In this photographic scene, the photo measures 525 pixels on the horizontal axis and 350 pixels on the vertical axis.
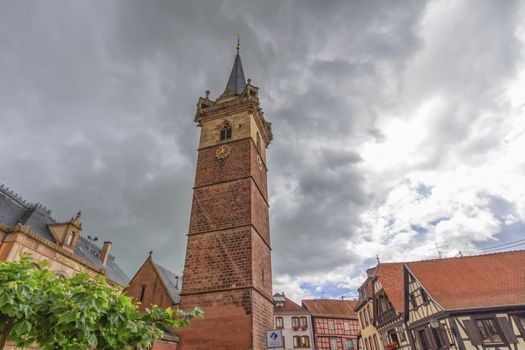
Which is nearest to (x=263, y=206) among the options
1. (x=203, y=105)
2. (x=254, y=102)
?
(x=254, y=102)

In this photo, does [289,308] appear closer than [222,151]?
No

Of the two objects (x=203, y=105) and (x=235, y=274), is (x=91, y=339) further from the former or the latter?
(x=203, y=105)

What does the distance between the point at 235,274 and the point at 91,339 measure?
10.7 meters

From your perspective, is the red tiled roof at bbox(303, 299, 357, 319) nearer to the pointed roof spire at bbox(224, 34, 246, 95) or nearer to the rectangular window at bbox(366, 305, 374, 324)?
the rectangular window at bbox(366, 305, 374, 324)

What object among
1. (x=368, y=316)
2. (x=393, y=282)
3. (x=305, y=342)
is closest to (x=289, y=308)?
(x=305, y=342)

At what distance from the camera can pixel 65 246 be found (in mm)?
19000

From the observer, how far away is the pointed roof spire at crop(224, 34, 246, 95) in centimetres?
2659

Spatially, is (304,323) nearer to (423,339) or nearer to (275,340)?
(423,339)

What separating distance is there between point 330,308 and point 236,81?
34642 millimetres

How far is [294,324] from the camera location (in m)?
39.1

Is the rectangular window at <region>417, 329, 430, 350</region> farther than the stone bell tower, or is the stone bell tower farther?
the rectangular window at <region>417, 329, 430, 350</region>

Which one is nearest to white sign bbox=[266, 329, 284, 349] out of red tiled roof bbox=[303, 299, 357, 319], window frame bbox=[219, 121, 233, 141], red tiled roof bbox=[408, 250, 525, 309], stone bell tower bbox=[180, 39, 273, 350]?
stone bell tower bbox=[180, 39, 273, 350]

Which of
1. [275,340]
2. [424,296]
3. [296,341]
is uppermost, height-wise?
[424,296]

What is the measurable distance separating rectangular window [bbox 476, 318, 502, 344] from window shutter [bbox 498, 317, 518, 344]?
0.23m
